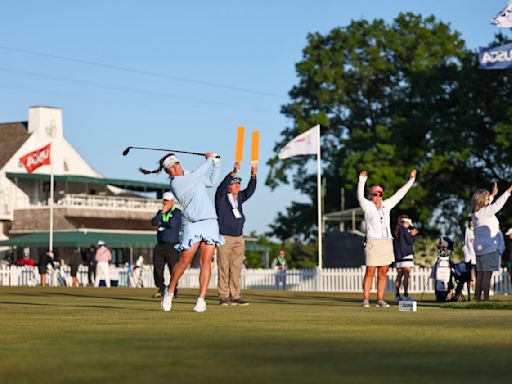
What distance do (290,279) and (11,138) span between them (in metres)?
45.5

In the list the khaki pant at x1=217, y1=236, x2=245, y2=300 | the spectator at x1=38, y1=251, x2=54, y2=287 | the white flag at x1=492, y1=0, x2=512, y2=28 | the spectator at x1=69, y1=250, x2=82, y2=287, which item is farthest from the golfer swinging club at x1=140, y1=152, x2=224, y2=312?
the spectator at x1=69, y1=250, x2=82, y2=287

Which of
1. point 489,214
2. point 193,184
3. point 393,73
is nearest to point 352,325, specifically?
point 193,184

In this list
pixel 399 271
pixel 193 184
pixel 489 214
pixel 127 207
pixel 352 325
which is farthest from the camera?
pixel 127 207

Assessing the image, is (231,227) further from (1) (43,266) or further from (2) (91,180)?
(2) (91,180)

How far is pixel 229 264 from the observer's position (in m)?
20.0

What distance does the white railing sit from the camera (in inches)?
3059

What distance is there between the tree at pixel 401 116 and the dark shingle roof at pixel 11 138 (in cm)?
1943

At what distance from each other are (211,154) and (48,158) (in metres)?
57.3

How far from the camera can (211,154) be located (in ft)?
51.7

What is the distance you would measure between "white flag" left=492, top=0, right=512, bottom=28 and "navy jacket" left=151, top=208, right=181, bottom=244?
27.4 ft

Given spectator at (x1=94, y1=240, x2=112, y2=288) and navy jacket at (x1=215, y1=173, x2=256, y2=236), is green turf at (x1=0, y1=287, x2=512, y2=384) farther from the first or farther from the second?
spectator at (x1=94, y1=240, x2=112, y2=288)

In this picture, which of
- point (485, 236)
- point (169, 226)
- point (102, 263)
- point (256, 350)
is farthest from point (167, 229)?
point (102, 263)

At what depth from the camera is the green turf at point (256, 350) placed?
6.88 m

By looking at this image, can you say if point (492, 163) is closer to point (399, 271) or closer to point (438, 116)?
point (438, 116)
